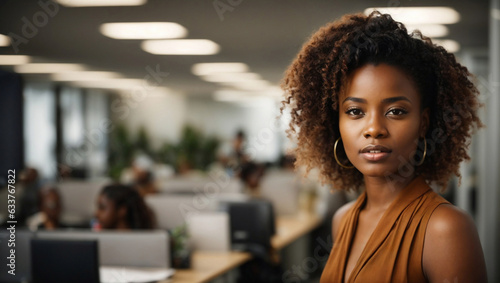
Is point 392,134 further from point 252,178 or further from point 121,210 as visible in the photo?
point 252,178

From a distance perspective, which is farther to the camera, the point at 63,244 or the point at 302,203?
the point at 302,203

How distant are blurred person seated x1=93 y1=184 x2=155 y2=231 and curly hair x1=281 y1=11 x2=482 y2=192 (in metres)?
1.79

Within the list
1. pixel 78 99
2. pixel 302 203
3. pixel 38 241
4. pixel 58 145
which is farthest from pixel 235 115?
pixel 38 241

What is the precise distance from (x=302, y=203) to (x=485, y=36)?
248cm

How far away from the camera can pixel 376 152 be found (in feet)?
3.80

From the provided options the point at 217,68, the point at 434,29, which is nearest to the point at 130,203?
the point at 434,29

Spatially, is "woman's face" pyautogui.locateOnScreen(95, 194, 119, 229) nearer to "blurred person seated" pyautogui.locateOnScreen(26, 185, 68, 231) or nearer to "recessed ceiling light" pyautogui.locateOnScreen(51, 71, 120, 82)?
"blurred person seated" pyautogui.locateOnScreen(26, 185, 68, 231)

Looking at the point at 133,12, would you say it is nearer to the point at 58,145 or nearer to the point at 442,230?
the point at 442,230

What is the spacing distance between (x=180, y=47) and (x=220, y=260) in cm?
260

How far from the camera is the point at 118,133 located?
1227 cm

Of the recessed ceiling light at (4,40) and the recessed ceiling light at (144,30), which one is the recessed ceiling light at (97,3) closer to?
the recessed ceiling light at (144,30)

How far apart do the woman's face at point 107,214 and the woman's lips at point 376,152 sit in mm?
2134

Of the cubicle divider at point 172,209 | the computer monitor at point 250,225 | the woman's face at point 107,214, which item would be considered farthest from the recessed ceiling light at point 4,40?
the computer monitor at point 250,225

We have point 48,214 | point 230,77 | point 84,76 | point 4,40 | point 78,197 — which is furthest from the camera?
point 230,77
